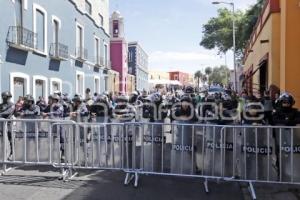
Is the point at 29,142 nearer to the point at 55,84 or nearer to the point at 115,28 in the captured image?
the point at 55,84

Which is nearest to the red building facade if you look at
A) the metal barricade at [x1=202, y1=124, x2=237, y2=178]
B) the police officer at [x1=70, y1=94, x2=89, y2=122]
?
the police officer at [x1=70, y1=94, x2=89, y2=122]

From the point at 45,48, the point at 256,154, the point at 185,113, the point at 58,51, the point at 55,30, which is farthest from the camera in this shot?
the point at 55,30

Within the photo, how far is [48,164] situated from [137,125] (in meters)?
2.10

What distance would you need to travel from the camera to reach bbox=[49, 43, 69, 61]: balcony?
2472 cm

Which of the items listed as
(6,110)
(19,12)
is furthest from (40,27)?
(6,110)

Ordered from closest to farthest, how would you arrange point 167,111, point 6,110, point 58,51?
point 167,111 → point 6,110 → point 58,51

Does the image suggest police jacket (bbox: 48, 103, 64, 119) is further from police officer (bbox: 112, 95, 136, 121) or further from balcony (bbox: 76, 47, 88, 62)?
balcony (bbox: 76, 47, 88, 62)

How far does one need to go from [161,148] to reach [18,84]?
13.2 m

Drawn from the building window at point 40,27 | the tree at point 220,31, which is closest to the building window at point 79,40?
the building window at point 40,27

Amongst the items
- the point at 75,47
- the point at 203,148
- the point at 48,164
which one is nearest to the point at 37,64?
the point at 75,47

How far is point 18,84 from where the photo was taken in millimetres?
20375

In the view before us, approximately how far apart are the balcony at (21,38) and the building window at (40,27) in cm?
85

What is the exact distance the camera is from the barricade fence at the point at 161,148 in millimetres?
7832

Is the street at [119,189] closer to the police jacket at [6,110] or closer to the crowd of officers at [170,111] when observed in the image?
the crowd of officers at [170,111]
